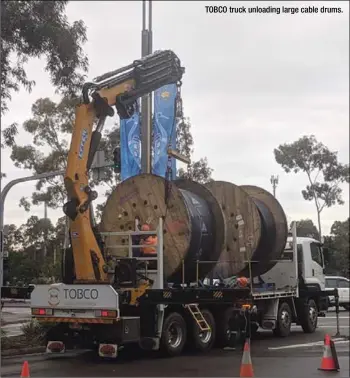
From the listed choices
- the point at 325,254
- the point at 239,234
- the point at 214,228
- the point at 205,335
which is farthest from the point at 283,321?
the point at 214,228

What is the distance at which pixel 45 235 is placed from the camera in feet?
170

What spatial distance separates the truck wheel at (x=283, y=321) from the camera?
16.6m

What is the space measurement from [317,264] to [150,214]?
7466mm

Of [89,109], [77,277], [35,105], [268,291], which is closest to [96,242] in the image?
[77,277]

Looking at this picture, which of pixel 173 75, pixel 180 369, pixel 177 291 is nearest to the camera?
pixel 180 369

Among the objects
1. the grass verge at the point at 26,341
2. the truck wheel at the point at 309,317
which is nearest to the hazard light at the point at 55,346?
the grass verge at the point at 26,341

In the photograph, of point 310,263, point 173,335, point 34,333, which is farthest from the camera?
point 310,263

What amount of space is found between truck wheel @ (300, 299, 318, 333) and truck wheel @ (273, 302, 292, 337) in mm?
952

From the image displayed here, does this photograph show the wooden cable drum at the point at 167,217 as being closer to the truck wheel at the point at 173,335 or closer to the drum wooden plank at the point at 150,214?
the drum wooden plank at the point at 150,214

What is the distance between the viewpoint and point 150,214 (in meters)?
13.3

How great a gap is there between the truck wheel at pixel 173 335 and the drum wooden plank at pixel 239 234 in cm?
278

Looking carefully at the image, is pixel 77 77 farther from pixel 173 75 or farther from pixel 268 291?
pixel 268 291

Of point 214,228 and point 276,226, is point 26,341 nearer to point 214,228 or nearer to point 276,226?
point 214,228

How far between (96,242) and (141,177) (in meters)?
1.86
